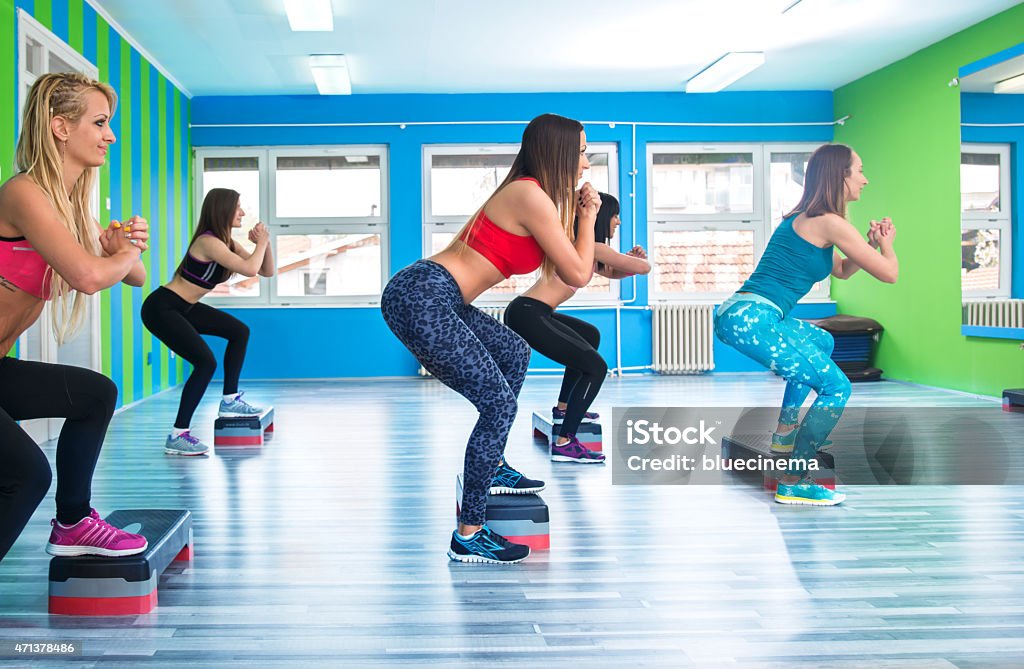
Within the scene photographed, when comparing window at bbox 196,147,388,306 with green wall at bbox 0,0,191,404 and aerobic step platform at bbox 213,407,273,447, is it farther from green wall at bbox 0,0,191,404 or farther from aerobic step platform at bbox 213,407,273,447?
aerobic step platform at bbox 213,407,273,447

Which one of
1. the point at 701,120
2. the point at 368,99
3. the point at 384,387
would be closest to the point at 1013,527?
the point at 384,387

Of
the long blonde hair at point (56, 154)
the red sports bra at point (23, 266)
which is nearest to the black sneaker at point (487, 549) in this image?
the long blonde hair at point (56, 154)

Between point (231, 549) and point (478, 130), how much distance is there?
650 cm

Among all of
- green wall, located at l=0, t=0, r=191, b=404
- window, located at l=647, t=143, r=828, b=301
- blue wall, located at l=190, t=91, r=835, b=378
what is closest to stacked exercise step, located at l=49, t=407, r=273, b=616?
green wall, located at l=0, t=0, r=191, b=404

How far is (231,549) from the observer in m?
2.79

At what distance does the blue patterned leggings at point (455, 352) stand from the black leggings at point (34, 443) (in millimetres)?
741

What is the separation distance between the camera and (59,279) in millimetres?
2119

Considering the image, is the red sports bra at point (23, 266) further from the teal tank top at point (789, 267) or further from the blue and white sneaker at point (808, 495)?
the blue and white sneaker at point (808, 495)

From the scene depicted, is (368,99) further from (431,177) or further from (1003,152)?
(1003,152)

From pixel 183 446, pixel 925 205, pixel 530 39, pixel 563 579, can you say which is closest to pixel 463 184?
pixel 530 39

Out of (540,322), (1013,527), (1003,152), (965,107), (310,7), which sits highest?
(310,7)

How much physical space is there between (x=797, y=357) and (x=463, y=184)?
235 inches

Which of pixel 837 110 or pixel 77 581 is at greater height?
pixel 837 110

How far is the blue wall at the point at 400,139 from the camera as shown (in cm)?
866
